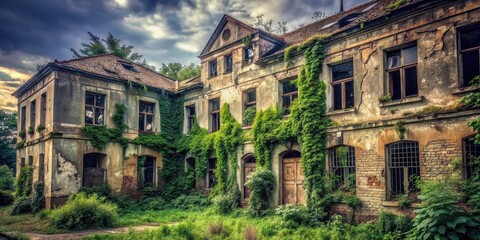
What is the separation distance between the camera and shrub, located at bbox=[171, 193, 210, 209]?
665 inches

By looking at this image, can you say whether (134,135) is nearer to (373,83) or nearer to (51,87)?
(51,87)

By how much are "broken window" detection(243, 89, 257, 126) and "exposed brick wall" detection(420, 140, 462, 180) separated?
7822 millimetres

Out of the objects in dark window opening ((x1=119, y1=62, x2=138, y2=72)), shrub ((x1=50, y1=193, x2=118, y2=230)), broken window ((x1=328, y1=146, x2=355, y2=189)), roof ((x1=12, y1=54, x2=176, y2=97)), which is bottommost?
shrub ((x1=50, y1=193, x2=118, y2=230))

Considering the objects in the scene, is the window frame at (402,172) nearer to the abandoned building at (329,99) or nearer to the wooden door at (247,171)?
the abandoned building at (329,99)

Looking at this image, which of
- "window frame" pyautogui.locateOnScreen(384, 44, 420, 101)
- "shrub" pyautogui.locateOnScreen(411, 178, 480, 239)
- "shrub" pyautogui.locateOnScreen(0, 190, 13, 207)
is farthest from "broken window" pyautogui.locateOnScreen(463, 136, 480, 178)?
"shrub" pyautogui.locateOnScreen(0, 190, 13, 207)

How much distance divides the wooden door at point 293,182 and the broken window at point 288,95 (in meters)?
2.29

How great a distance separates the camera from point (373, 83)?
1166 cm

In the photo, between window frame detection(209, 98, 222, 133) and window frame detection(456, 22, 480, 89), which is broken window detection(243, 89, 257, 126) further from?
window frame detection(456, 22, 480, 89)

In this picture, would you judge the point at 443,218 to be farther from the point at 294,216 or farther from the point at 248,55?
the point at 248,55

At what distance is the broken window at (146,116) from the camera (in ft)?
64.5

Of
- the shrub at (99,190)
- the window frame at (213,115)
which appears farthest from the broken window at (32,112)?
the window frame at (213,115)

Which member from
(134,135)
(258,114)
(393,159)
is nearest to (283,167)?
(258,114)

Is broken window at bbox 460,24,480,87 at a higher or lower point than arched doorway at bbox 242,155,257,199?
higher

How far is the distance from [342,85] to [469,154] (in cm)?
485
